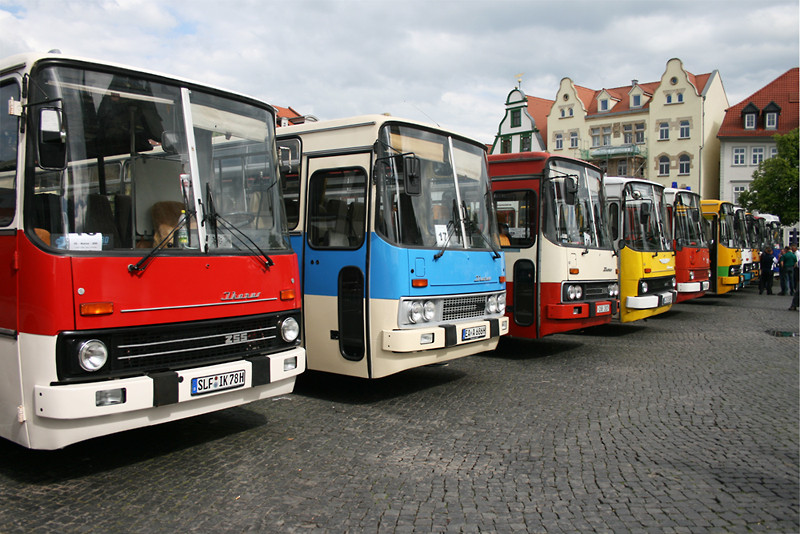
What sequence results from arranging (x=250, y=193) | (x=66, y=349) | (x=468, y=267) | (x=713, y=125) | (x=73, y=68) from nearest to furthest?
1. (x=66, y=349)
2. (x=73, y=68)
3. (x=250, y=193)
4. (x=468, y=267)
5. (x=713, y=125)

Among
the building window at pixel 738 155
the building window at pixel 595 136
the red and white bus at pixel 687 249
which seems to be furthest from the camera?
the building window at pixel 595 136

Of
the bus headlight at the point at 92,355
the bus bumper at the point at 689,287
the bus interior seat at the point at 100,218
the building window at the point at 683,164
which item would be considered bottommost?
the bus bumper at the point at 689,287

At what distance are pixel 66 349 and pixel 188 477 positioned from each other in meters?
1.34

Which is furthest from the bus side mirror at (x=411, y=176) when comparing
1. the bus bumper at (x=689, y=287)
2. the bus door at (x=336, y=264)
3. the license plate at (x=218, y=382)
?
the bus bumper at (x=689, y=287)

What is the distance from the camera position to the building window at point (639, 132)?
58.8 m

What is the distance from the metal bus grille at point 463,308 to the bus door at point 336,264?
3.29ft

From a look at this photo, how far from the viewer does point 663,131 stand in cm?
5734

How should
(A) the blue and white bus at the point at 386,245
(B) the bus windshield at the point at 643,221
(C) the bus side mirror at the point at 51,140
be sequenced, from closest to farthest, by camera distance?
(C) the bus side mirror at the point at 51,140, (A) the blue and white bus at the point at 386,245, (B) the bus windshield at the point at 643,221

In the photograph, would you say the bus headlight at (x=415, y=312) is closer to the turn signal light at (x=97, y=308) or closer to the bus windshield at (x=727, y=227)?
the turn signal light at (x=97, y=308)

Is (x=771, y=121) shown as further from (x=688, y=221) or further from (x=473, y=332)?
(x=473, y=332)

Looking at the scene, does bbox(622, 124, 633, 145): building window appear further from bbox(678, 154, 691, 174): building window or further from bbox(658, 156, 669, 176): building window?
bbox(678, 154, 691, 174): building window

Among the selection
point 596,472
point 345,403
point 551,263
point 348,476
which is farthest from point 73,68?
point 551,263

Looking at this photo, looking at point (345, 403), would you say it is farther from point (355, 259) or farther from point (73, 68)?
point (73, 68)

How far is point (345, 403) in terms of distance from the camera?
24.7 feet
